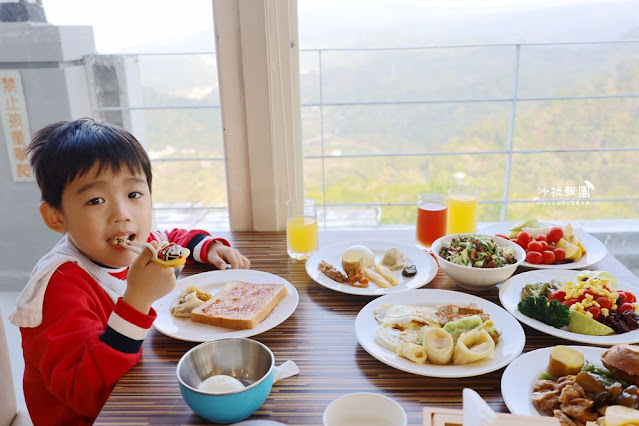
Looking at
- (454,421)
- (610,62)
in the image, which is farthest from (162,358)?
(610,62)

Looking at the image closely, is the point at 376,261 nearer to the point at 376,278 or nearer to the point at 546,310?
the point at 376,278

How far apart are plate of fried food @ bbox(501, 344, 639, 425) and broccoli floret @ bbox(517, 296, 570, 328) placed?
0.50 feet

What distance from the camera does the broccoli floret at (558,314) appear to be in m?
1.03

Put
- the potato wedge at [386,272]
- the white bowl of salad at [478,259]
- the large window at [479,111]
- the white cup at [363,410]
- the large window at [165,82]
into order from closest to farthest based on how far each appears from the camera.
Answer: the white cup at [363,410] → the white bowl of salad at [478,259] → the potato wedge at [386,272] → the large window at [165,82] → the large window at [479,111]

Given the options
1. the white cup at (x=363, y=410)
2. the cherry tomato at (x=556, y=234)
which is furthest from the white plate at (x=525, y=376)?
the cherry tomato at (x=556, y=234)

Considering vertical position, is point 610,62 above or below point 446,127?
above

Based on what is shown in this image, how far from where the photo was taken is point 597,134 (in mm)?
3961

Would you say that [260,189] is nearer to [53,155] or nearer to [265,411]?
[53,155]

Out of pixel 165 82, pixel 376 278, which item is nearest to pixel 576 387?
pixel 376 278

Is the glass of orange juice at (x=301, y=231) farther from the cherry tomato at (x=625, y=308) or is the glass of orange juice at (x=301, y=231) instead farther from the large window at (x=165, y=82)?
the cherry tomato at (x=625, y=308)

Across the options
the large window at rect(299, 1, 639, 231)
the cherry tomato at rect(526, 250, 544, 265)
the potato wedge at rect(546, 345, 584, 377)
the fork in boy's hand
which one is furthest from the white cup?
the large window at rect(299, 1, 639, 231)

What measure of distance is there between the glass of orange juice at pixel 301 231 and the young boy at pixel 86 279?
44cm

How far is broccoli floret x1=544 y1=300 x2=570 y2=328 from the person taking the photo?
1.03 m

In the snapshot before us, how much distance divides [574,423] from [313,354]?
0.47 m
